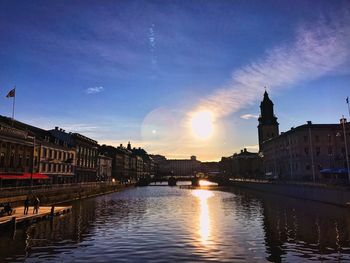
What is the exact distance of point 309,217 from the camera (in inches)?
1806

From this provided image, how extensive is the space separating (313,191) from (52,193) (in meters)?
53.1

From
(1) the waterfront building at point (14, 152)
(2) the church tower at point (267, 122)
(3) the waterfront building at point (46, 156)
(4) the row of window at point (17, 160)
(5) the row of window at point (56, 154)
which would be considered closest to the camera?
(1) the waterfront building at point (14, 152)

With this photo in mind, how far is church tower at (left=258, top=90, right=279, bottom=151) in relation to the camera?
173m

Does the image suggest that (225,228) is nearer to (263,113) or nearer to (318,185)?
(318,185)

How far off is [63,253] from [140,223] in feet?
54.0

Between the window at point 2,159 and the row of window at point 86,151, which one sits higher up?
the row of window at point 86,151

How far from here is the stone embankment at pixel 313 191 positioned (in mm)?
56062

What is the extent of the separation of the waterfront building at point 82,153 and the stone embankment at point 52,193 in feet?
33.7

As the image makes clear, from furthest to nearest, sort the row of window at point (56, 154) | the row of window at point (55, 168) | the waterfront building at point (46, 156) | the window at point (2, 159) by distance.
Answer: the row of window at point (56, 154) < the row of window at point (55, 168) < the waterfront building at point (46, 156) < the window at point (2, 159)

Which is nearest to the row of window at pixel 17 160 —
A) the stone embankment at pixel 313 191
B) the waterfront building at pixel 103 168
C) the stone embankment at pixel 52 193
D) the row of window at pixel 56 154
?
the stone embankment at pixel 52 193

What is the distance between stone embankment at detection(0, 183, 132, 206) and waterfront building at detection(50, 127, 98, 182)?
10.3 m

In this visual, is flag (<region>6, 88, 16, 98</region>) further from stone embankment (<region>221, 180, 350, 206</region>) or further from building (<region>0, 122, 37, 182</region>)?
stone embankment (<region>221, 180, 350, 206</region>)

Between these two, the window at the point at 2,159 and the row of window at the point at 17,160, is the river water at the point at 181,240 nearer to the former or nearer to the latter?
the window at the point at 2,159

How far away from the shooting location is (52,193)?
66.2 meters
